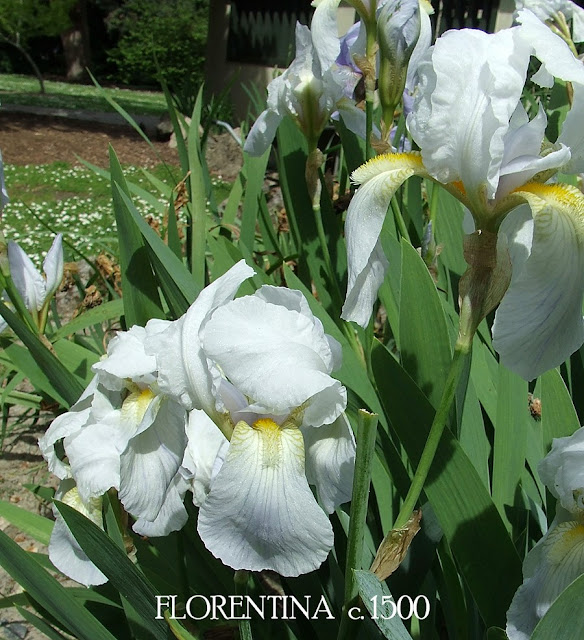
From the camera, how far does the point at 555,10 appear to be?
1.70m

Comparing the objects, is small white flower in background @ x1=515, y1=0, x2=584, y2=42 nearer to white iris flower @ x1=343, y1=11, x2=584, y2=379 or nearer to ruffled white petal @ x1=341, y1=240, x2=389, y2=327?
white iris flower @ x1=343, y1=11, x2=584, y2=379

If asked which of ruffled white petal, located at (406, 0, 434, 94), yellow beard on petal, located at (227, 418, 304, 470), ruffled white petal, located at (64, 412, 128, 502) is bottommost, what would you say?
ruffled white petal, located at (64, 412, 128, 502)

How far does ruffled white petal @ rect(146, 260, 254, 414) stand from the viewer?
0.67 m

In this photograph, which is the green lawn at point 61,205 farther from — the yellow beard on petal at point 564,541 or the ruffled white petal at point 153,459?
the yellow beard on petal at point 564,541

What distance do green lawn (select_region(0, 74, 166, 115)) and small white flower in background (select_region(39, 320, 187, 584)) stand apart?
982 centimetres

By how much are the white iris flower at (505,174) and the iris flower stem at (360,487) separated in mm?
154

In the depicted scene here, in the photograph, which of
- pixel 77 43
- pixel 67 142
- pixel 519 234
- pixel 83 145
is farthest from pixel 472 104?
pixel 77 43

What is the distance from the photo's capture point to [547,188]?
2.23 feet

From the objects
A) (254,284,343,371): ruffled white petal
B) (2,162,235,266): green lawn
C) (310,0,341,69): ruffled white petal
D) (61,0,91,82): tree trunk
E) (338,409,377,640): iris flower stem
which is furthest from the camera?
(61,0,91,82): tree trunk

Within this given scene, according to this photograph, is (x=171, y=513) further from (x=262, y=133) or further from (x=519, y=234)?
(x=262, y=133)

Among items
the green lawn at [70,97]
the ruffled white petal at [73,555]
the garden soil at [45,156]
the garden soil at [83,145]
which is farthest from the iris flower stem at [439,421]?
the green lawn at [70,97]

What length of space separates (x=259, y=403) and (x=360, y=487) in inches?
5.0

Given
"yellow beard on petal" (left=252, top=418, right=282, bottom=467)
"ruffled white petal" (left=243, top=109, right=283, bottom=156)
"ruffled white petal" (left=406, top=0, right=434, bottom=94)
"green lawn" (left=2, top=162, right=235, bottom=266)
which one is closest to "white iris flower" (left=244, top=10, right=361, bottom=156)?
"ruffled white petal" (left=243, top=109, right=283, bottom=156)

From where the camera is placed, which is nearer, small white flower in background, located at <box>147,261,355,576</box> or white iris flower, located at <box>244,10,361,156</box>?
small white flower in background, located at <box>147,261,355,576</box>
